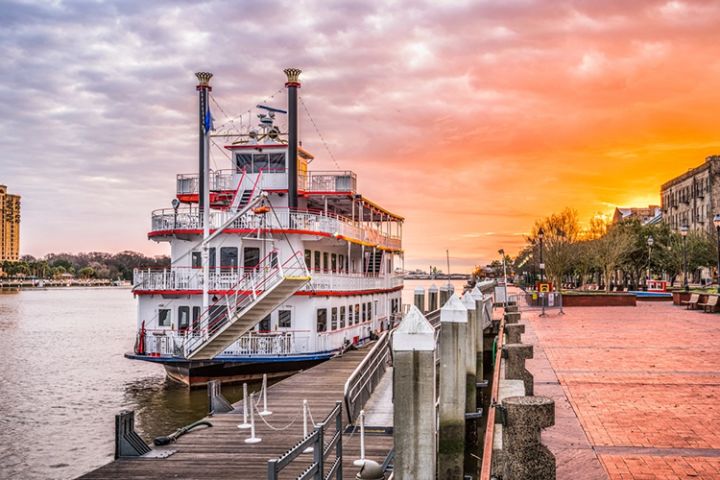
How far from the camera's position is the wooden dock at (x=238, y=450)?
10859mm

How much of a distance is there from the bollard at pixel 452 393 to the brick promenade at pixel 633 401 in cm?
157

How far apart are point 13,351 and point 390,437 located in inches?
1448

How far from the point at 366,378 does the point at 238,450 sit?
3682 mm

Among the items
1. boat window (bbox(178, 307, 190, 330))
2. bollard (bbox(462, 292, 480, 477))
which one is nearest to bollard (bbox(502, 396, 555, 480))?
bollard (bbox(462, 292, 480, 477))

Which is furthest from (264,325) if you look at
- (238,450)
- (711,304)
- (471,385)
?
(711,304)

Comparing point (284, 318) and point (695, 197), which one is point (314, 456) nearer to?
point (284, 318)

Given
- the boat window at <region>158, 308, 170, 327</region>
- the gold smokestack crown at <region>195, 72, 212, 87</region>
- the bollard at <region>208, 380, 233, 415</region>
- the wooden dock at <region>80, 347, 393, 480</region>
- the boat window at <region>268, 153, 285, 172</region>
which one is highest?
the gold smokestack crown at <region>195, 72, 212, 87</region>

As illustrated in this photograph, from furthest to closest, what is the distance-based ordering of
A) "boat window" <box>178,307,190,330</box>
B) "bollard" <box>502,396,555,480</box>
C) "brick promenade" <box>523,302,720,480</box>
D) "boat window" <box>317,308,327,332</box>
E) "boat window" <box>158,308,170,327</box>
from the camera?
"boat window" <box>317,308,327,332</box>
"boat window" <box>158,308,170,327</box>
"boat window" <box>178,307,190,330</box>
"brick promenade" <box>523,302,720,480</box>
"bollard" <box>502,396,555,480</box>

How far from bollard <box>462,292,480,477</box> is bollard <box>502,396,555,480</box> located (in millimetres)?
5733

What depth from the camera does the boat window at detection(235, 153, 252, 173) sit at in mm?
29062

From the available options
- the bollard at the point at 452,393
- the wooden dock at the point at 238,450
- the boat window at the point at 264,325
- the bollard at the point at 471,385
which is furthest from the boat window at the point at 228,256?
the bollard at the point at 452,393

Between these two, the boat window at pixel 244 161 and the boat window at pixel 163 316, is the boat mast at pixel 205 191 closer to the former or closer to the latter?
the boat window at pixel 163 316

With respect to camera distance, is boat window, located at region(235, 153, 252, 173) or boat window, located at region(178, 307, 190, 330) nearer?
boat window, located at region(178, 307, 190, 330)

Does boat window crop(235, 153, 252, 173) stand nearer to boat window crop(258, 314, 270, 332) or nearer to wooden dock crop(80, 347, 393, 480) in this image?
boat window crop(258, 314, 270, 332)
